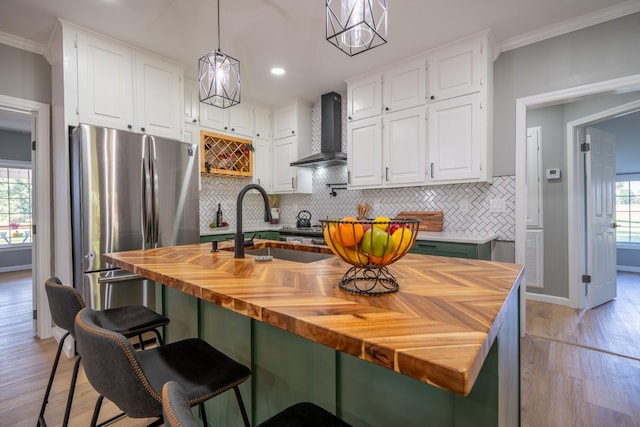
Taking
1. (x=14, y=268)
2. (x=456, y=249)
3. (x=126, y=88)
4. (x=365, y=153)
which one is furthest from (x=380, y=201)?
(x=14, y=268)

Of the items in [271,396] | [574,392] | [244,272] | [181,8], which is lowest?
[574,392]

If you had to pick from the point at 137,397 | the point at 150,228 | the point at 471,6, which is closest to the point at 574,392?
the point at 137,397

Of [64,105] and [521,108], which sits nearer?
[64,105]

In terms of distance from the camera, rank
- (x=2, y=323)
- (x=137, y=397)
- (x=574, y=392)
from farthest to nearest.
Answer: (x=2, y=323) → (x=574, y=392) → (x=137, y=397)

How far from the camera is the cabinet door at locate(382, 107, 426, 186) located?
3129 millimetres

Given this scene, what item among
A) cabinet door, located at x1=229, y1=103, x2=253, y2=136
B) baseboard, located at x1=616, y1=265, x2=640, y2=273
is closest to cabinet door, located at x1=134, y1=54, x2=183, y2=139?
cabinet door, located at x1=229, y1=103, x2=253, y2=136

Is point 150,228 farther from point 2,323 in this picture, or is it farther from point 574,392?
point 574,392

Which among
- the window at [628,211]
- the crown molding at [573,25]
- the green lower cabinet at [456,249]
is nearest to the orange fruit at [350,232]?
the green lower cabinet at [456,249]

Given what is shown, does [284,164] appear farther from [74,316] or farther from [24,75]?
[74,316]

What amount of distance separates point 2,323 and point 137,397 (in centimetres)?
373

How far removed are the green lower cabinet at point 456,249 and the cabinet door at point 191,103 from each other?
2.95 m

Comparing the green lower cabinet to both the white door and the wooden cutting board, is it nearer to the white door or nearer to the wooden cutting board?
the wooden cutting board

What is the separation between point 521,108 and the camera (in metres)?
2.82

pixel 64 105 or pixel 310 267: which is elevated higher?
pixel 64 105
